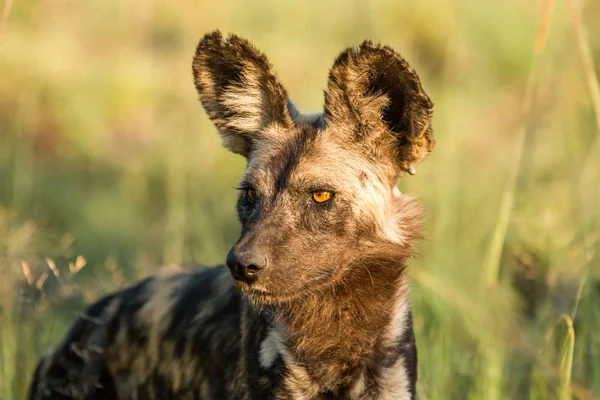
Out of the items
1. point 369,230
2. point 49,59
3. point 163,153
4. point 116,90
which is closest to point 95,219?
point 163,153

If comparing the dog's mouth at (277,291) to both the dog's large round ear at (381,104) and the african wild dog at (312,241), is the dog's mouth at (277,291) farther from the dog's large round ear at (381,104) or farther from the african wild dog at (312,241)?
the dog's large round ear at (381,104)

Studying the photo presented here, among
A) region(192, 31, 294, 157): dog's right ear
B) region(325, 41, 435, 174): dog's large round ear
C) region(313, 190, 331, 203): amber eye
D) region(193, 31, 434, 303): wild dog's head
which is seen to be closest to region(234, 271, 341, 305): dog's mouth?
region(193, 31, 434, 303): wild dog's head

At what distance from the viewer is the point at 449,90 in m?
8.61

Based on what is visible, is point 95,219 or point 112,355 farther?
point 95,219

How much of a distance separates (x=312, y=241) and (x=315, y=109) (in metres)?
4.12

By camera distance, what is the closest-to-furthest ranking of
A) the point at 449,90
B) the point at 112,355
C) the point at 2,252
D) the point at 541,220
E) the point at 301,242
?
the point at 301,242
the point at 112,355
the point at 2,252
the point at 541,220
the point at 449,90

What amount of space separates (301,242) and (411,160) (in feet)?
1.66

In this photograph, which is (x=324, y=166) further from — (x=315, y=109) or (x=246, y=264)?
(x=315, y=109)

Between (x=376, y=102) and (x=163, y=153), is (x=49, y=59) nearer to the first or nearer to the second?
(x=163, y=153)

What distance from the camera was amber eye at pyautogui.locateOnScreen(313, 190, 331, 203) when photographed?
340 cm

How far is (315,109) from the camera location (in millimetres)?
7367

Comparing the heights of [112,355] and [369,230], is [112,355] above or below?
below

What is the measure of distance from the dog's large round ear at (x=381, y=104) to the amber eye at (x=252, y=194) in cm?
36

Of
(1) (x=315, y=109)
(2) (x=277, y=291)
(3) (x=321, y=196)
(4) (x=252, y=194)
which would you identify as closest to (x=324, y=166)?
(3) (x=321, y=196)
